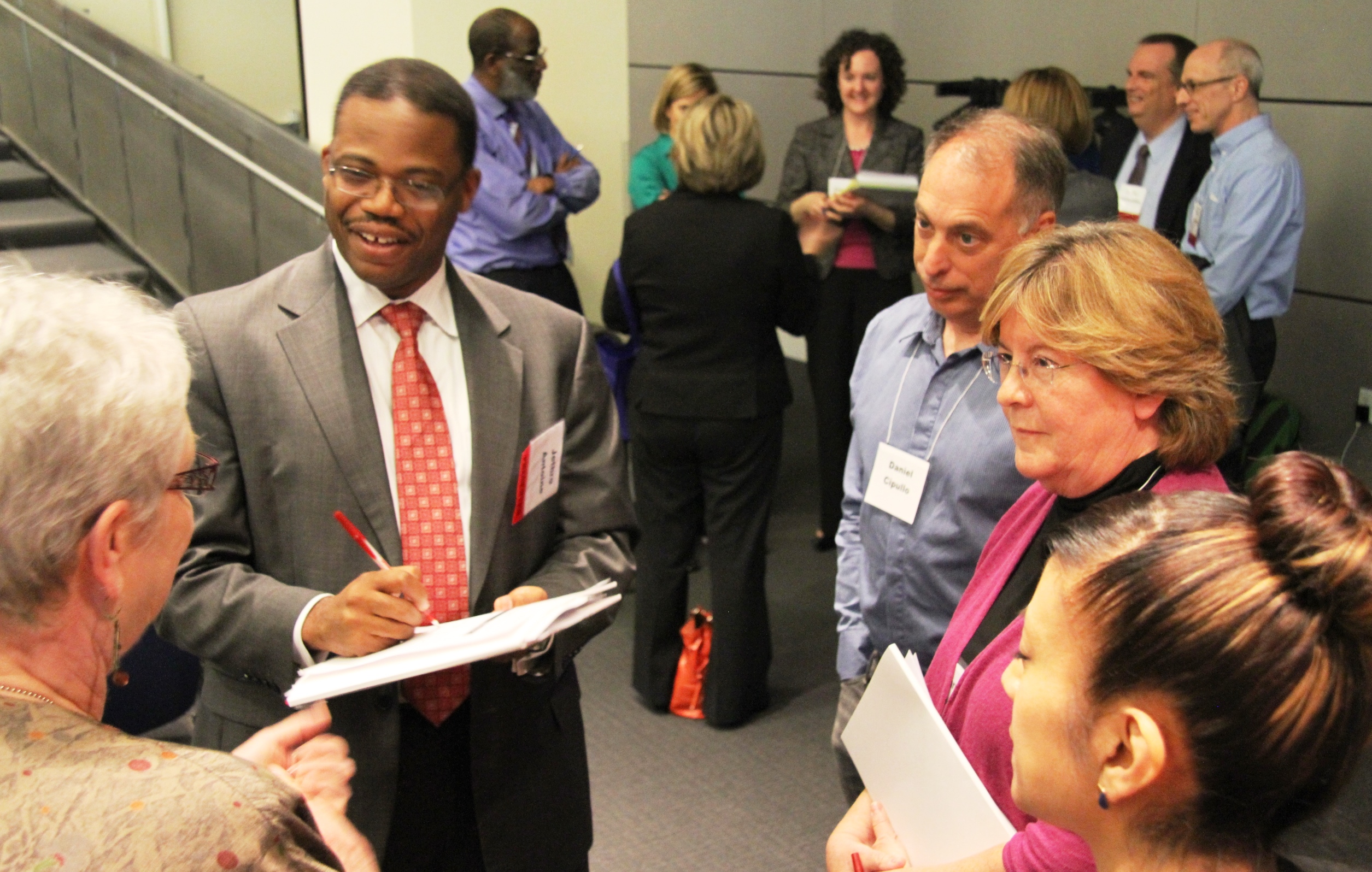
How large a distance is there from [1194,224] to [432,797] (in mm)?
3785

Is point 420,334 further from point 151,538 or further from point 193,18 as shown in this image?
point 193,18

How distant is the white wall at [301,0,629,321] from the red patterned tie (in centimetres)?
405

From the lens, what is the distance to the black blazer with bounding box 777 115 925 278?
468 centimetres

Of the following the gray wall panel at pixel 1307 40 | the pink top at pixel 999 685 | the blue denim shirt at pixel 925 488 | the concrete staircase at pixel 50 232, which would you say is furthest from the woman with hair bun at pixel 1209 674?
the concrete staircase at pixel 50 232

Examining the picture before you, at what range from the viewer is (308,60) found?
5770 millimetres

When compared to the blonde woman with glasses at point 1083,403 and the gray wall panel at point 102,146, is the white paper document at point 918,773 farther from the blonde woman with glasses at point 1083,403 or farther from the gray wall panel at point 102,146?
the gray wall panel at point 102,146

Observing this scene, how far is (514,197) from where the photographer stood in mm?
4453

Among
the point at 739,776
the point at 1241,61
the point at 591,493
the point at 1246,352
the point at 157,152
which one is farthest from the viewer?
the point at 157,152

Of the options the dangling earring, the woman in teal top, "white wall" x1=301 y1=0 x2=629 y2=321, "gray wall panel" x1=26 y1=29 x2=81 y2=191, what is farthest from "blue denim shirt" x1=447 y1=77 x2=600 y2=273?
the dangling earring

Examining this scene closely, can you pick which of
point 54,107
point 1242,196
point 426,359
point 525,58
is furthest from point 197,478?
point 54,107

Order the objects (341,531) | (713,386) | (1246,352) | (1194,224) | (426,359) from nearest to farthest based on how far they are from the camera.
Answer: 1. (341,531)
2. (426,359)
3. (713,386)
4. (1246,352)
5. (1194,224)

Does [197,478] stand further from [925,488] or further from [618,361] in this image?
[618,361]

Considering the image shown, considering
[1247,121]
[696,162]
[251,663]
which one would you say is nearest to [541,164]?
[696,162]

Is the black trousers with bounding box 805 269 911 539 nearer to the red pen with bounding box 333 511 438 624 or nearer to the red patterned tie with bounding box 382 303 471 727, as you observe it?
the red patterned tie with bounding box 382 303 471 727
